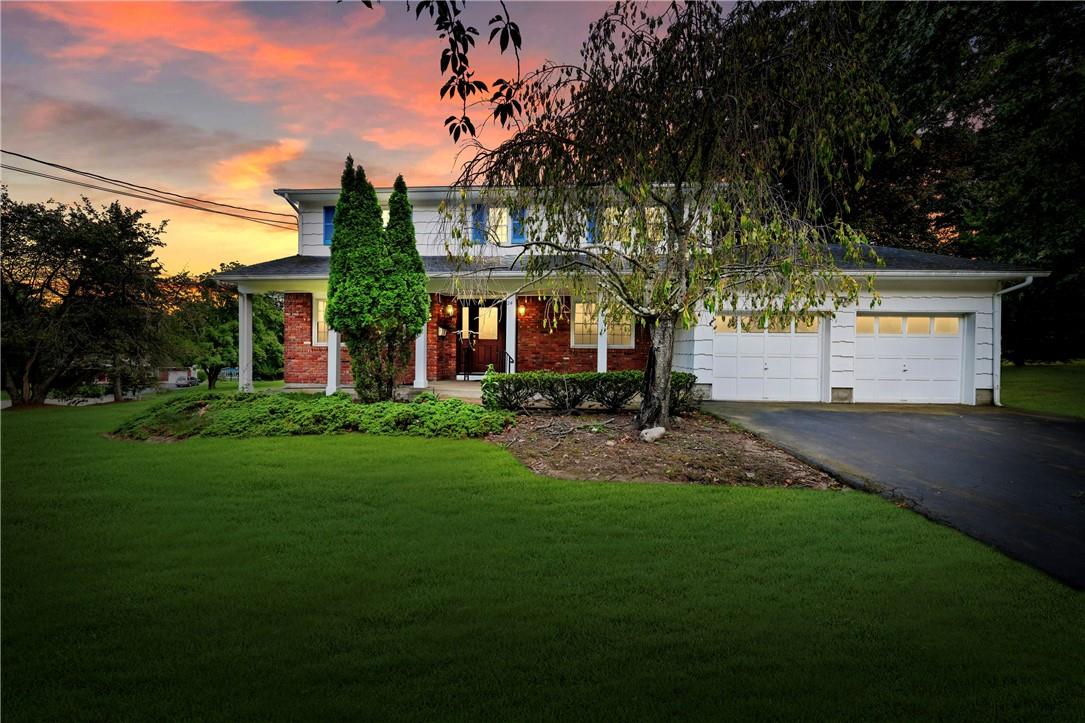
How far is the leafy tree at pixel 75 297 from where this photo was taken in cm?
1359

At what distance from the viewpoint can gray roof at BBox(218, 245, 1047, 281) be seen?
12.9m

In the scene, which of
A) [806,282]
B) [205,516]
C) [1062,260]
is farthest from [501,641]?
[1062,260]

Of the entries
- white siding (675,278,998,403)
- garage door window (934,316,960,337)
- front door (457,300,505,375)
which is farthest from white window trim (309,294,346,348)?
garage door window (934,316,960,337)

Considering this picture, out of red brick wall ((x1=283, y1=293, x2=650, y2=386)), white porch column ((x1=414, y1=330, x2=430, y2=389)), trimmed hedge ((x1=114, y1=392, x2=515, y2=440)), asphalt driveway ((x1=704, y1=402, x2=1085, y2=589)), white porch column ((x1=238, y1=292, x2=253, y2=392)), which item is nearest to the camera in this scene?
asphalt driveway ((x1=704, y1=402, x2=1085, y2=589))

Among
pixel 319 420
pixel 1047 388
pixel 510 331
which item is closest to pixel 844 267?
pixel 510 331

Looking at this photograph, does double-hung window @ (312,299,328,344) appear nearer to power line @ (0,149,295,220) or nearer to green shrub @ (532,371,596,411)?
green shrub @ (532,371,596,411)

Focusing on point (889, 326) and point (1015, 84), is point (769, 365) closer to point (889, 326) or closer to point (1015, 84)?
point (889, 326)

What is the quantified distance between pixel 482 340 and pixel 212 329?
35.6ft

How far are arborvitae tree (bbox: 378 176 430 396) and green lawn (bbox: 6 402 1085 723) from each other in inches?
209

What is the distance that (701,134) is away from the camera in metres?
6.93

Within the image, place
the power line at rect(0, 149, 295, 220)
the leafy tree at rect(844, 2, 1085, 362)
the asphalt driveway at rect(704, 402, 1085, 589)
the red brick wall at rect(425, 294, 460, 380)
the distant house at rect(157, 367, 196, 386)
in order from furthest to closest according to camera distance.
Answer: the distant house at rect(157, 367, 196, 386) < the power line at rect(0, 149, 295, 220) < the red brick wall at rect(425, 294, 460, 380) < the leafy tree at rect(844, 2, 1085, 362) < the asphalt driveway at rect(704, 402, 1085, 589)

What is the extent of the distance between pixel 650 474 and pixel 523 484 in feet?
5.17

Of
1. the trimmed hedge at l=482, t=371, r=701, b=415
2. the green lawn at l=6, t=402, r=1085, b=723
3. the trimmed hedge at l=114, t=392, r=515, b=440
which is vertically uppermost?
the trimmed hedge at l=482, t=371, r=701, b=415

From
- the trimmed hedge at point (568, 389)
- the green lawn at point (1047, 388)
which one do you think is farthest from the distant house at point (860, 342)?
the trimmed hedge at point (568, 389)
